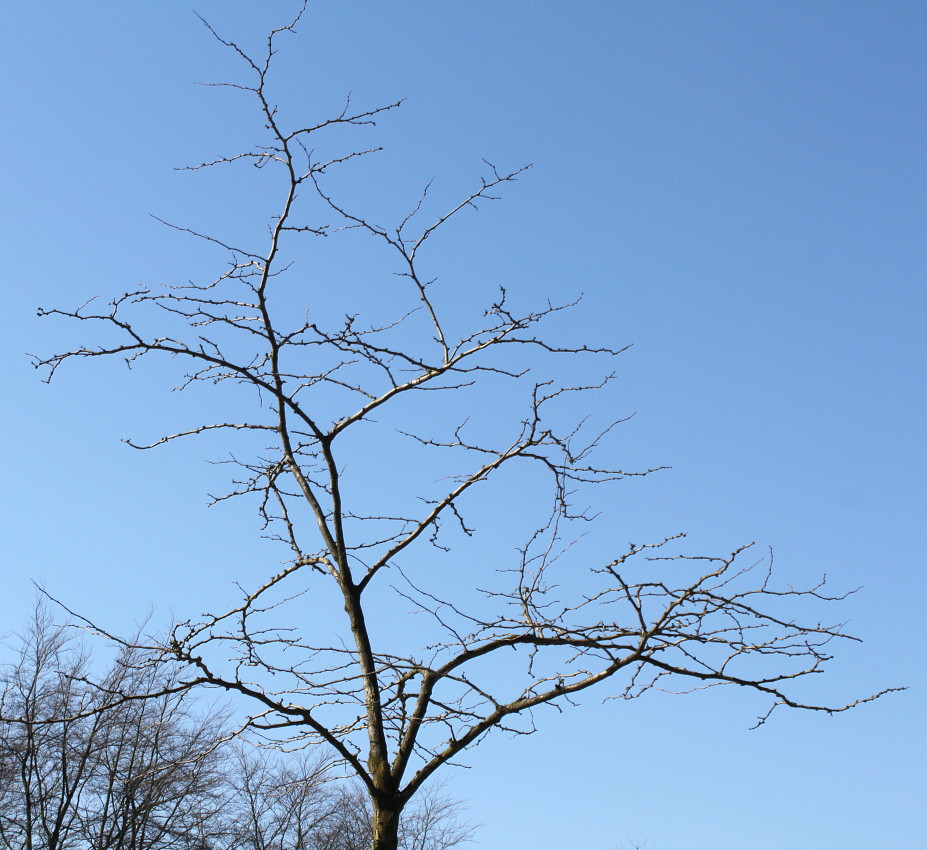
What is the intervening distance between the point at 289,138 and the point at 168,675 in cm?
1748

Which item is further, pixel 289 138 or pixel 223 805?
pixel 223 805

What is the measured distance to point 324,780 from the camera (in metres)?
3.87

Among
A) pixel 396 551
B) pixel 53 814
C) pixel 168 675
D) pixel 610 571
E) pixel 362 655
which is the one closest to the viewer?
pixel 610 571

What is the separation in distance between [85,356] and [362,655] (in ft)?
5.45

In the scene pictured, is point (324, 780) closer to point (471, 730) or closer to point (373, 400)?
point (471, 730)

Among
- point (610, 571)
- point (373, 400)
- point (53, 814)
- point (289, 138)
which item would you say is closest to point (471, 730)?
point (610, 571)

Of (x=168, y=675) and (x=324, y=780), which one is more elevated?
(x=168, y=675)

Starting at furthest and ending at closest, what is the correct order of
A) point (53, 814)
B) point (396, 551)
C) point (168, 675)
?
point (168, 675), point (53, 814), point (396, 551)

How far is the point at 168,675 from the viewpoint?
1964 cm

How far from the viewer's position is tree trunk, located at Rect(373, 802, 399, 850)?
346cm

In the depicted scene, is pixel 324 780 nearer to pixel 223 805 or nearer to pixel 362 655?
pixel 362 655

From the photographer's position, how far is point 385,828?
348cm

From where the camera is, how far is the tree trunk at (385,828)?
3.46 metres

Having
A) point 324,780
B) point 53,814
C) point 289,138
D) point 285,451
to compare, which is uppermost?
point 53,814
